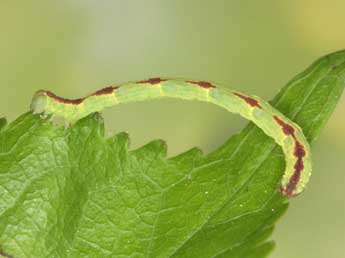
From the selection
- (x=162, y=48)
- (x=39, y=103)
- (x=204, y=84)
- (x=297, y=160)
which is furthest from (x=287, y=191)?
(x=162, y=48)

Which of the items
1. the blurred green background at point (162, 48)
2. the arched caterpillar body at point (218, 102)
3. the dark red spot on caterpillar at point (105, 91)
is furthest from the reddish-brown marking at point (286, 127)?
the blurred green background at point (162, 48)

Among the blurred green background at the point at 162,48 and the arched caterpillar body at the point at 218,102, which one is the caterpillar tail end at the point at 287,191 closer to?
the arched caterpillar body at the point at 218,102

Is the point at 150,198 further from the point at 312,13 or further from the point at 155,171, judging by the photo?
the point at 312,13

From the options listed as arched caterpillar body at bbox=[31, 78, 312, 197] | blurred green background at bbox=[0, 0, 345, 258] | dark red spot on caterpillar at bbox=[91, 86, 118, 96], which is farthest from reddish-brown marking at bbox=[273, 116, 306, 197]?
blurred green background at bbox=[0, 0, 345, 258]

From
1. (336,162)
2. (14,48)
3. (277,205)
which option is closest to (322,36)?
(336,162)

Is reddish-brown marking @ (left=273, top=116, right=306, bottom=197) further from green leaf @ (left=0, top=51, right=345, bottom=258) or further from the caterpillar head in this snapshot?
the caterpillar head

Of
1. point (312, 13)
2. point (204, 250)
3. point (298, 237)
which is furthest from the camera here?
point (312, 13)
